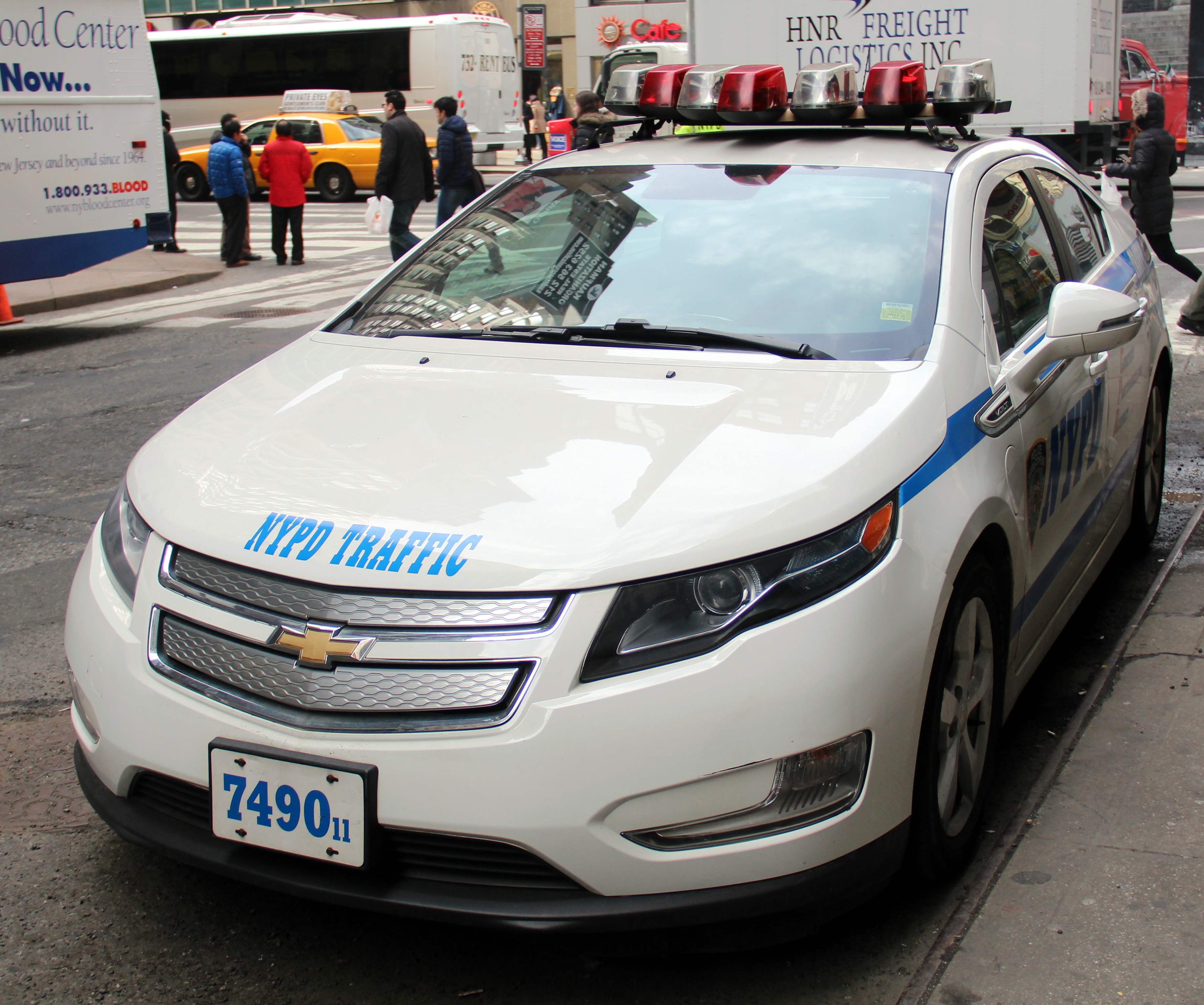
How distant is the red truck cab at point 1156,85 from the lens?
23.8 meters

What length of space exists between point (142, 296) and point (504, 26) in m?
20.0

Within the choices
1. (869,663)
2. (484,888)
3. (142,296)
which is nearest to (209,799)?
(484,888)

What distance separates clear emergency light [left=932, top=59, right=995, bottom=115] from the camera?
4.09 metres

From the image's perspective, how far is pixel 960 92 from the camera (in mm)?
4102

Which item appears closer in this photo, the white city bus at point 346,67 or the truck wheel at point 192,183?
the truck wheel at point 192,183

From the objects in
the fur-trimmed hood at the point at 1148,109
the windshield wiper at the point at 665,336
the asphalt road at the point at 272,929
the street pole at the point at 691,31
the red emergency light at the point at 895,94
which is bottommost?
the asphalt road at the point at 272,929

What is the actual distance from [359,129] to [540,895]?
2529 centimetres

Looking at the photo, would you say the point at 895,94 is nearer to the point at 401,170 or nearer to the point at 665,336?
the point at 665,336

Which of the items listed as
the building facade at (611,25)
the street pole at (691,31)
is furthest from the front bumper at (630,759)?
the building facade at (611,25)

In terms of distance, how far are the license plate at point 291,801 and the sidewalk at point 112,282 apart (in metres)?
10.9

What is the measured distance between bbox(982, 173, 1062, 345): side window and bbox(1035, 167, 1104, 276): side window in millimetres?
205

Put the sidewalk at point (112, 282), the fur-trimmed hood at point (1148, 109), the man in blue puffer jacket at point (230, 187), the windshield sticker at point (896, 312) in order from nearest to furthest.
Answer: the windshield sticker at point (896, 312) < the fur-trimmed hood at point (1148, 109) < the sidewalk at point (112, 282) < the man in blue puffer jacket at point (230, 187)

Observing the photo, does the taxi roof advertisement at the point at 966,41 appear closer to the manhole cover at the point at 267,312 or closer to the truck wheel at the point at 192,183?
the manhole cover at the point at 267,312

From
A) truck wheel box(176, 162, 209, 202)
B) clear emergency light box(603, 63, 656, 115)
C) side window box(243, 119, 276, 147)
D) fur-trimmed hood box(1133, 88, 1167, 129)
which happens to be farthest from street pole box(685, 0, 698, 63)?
truck wheel box(176, 162, 209, 202)
